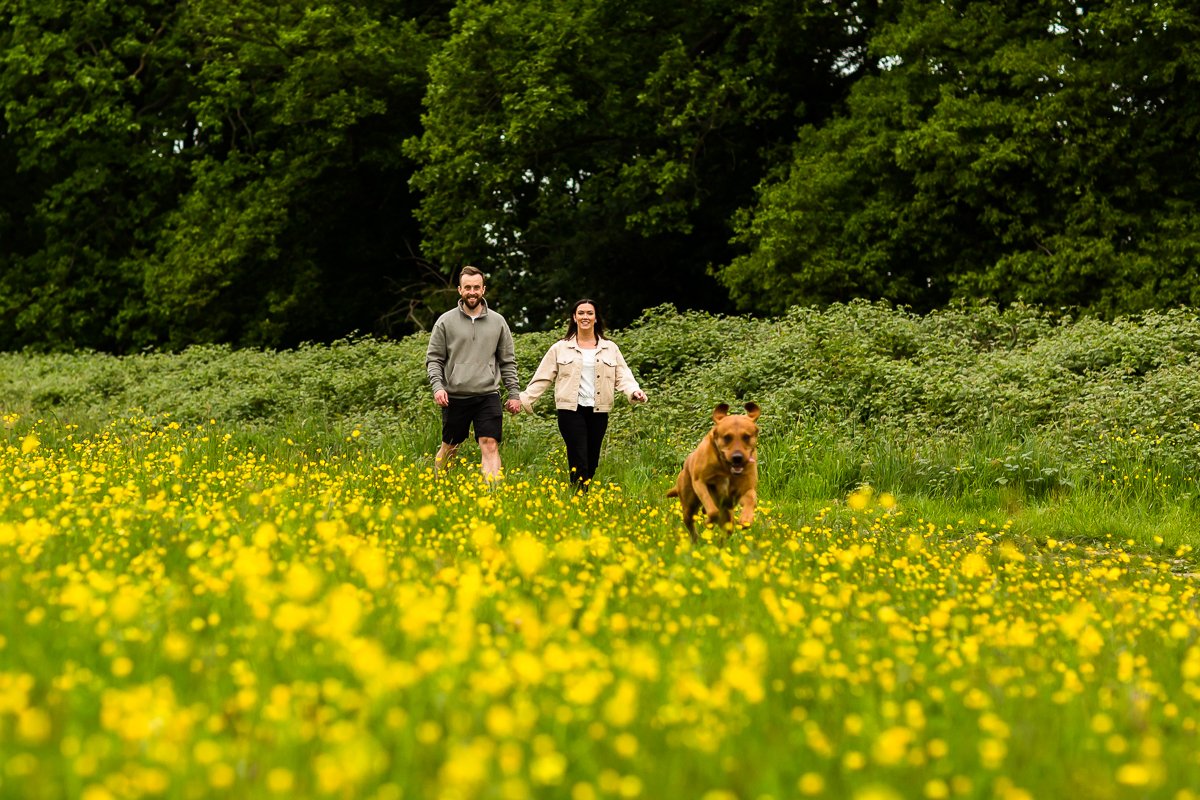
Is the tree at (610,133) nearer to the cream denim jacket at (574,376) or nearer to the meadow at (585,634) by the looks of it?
the cream denim jacket at (574,376)

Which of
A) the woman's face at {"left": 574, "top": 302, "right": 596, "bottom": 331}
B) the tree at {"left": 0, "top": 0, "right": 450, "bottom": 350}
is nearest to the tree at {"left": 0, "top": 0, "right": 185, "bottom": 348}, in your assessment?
the tree at {"left": 0, "top": 0, "right": 450, "bottom": 350}

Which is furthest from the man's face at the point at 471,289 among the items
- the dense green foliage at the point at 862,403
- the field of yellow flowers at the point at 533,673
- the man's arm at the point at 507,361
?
the field of yellow flowers at the point at 533,673

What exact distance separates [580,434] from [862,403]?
4.59m

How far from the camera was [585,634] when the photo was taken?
412 cm

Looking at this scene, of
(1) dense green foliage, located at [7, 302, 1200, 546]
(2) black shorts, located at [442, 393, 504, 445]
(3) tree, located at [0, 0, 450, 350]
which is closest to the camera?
(2) black shorts, located at [442, 393, 504, 445]

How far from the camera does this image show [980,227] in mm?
21078

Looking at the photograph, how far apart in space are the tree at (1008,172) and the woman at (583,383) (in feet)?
33.1

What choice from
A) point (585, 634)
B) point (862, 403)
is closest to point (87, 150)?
point (862, 403)

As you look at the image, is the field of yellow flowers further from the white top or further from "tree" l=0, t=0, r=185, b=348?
"tree" l=0, t=0, r=185, b=348

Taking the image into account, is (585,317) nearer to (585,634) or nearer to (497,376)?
(497,376)

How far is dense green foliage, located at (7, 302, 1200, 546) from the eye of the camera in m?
11.1

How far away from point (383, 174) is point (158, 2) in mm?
7455

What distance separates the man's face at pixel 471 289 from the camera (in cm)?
1013

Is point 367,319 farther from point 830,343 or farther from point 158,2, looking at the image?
point 830,343
